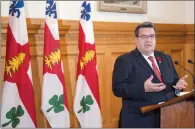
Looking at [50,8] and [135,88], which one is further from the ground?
[50,8]

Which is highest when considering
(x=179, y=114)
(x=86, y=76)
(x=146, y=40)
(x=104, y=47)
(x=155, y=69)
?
(x=146, y=40)

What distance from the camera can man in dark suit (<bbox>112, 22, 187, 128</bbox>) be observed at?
2109 mm

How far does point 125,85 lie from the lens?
2.11m

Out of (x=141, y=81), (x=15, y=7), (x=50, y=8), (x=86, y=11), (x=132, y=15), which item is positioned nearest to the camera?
(x=141, y=81)

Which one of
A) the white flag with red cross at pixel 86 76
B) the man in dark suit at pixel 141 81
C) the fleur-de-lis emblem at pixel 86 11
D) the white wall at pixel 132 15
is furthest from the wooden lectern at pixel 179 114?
the white wall at pixel 132 15

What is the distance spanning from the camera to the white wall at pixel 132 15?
288cm

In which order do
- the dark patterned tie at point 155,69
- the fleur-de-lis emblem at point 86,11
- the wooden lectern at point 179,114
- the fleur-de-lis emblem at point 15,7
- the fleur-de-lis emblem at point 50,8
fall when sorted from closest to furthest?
the wooden lectern at point 179,114
the dark patterned tie at point 155,69
the fleur-de-lis emblem at point 15,7
the fleur-de-lis emblem at point 50,8
the fleur-de-lis emblem at point 86,11

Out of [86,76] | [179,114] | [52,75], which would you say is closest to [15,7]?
[52,75]

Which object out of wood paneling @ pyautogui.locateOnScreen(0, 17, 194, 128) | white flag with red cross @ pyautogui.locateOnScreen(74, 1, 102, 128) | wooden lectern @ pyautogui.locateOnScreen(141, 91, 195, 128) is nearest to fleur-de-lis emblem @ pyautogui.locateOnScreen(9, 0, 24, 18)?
wood paneling @ pyautogui.locateOnScreen(0, 17, 194, 128)

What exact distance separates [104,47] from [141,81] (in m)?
1.27

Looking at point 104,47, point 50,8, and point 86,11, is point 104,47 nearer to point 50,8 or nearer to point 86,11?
point 86,11

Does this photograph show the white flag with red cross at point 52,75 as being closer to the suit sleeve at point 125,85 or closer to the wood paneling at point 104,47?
the wood paneling at point 104,47

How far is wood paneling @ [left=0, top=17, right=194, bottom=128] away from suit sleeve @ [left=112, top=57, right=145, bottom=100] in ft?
3.31

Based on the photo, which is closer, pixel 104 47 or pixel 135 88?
pixel 135 88
